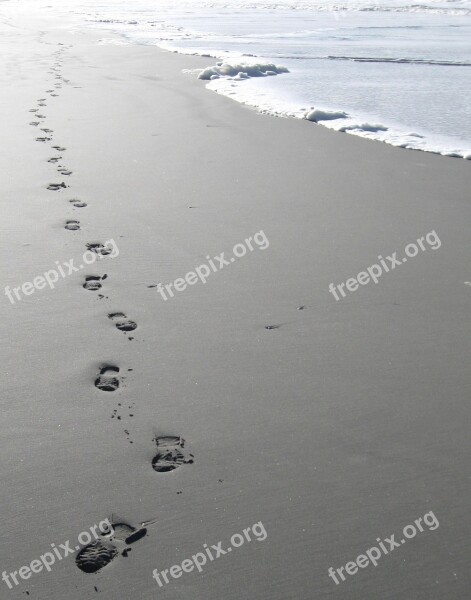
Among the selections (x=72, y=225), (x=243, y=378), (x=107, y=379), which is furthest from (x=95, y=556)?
(x=72, y=225)

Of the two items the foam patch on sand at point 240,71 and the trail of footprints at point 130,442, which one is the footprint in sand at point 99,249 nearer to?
the trail of footprints at point 130,442

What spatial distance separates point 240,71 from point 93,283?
7610 millimetres

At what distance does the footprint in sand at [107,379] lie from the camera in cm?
255

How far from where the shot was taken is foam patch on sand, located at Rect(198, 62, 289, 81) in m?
9.63

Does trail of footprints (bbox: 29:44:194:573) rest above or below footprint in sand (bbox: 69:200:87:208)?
below

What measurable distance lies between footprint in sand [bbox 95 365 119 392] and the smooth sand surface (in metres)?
0.05

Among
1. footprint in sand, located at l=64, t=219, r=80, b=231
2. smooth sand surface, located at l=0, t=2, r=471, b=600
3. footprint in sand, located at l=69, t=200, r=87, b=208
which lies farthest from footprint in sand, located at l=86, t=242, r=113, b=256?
footprint in sand, located at l=69, t=200, r=87, b=208

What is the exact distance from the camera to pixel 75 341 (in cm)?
283

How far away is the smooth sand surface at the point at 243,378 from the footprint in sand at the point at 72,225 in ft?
0.22

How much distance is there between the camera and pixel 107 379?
2.60 m

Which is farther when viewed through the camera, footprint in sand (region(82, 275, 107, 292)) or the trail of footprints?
footprint in sand (region(82, 275, 107, 292))

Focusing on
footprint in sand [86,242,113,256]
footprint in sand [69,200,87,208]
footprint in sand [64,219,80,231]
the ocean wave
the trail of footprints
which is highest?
the ocean wave

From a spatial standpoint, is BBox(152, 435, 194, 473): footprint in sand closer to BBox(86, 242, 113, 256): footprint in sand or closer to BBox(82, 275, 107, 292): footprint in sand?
BBox(82, 275, 107, 292): footprint in sand

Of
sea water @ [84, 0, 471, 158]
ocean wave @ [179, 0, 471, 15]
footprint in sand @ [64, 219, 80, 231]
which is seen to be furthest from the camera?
ocean wave @ [179, 0, 471, 15]
